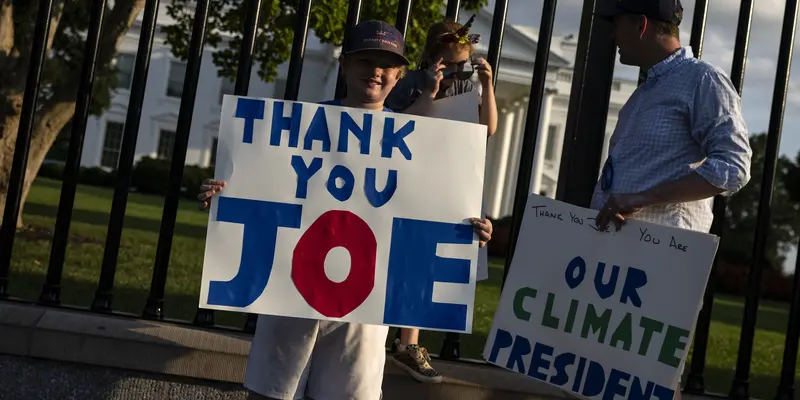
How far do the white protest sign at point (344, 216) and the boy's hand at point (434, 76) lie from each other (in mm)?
431

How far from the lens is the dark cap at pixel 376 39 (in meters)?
3.06

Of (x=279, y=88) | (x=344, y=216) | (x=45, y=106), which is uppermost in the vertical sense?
(x=279, y=88)

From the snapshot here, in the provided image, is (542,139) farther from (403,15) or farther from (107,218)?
(403,15)

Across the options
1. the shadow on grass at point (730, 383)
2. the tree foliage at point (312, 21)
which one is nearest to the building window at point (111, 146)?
the tree foliage at point (312, 21)

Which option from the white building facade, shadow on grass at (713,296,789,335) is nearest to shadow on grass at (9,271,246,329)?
shadow on grass at (713,296,789,335)

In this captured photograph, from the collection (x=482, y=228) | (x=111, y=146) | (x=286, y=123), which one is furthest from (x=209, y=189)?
(x=111, y=146)

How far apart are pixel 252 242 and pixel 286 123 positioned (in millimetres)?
395

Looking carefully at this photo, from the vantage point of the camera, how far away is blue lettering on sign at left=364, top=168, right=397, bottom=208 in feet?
9.96

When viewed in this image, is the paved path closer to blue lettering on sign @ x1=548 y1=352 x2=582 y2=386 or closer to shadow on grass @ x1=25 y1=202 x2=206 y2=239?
blue lettering on sign @ x1=548 y1=352 x2=582 y2=386

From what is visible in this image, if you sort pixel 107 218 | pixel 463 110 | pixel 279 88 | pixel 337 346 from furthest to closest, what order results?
1. pixel 279 88
2. pixel 107 218
3. pixel 463 110
4. pixel 337 346

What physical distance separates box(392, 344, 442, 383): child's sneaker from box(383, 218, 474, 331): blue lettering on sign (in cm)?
69

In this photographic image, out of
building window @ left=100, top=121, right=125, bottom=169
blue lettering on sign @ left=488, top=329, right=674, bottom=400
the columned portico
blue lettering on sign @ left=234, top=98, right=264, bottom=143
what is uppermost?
the columned portico

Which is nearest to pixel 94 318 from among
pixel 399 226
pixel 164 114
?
pixel 399 226

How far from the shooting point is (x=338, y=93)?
3842 mm
